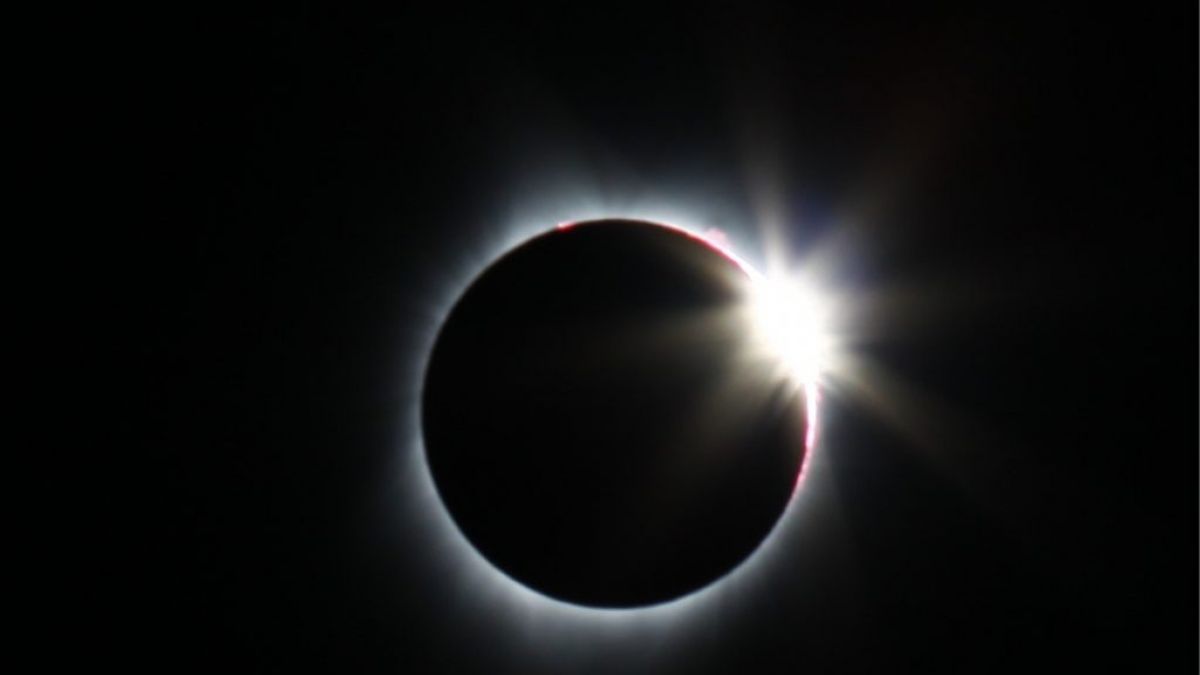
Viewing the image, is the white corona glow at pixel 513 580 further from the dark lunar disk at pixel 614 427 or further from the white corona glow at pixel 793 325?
the dark lunar disk at pixel 614 427

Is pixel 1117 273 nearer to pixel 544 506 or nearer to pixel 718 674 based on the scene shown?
pixel 718 674

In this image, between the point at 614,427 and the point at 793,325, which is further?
the point at 793,325

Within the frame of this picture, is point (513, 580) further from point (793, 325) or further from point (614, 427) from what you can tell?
point (793, 325)

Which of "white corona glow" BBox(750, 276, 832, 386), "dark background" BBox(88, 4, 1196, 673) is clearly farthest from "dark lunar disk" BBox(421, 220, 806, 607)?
"dark background" BBox(88, 4, 1196, 673)

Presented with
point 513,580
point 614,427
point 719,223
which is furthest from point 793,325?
point 513,580

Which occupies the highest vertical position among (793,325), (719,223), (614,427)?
(719,223)
